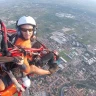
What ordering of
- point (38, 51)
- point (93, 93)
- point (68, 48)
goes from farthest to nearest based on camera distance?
point (68, 48) < point (93, 93) < point (38, 51)

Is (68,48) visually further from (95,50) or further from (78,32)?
(78,32)

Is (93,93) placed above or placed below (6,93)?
below

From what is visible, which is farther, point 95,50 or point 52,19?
point 52,19

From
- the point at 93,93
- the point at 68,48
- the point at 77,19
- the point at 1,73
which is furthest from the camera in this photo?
the point at 77,19

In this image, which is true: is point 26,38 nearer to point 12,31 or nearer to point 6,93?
point 12,31

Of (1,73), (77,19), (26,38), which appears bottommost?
(77,19)

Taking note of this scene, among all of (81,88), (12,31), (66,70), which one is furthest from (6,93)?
(66,70)
